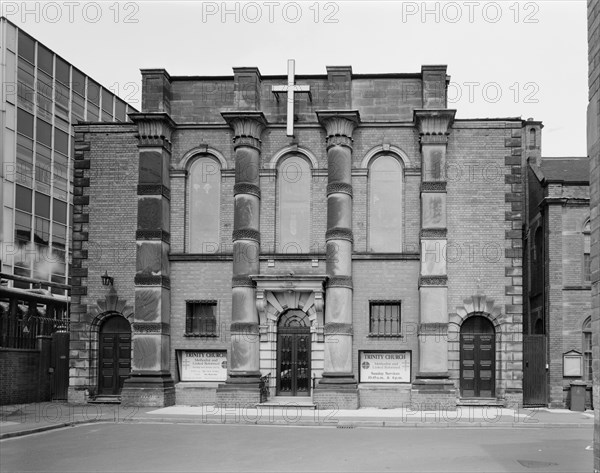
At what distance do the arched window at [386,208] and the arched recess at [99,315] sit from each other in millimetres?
8758

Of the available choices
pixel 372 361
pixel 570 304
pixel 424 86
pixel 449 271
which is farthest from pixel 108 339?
pixel 570 304

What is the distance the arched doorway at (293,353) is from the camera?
91.0 ft

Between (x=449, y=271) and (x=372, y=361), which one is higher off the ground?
(x=449, y=271)

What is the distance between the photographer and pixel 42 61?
49906 millimetres

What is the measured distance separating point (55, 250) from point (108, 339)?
86.0 ft

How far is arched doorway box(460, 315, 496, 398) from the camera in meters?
27.5

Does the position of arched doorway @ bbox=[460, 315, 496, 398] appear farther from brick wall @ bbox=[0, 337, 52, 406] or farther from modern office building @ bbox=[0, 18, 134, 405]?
modern office building @ bbox=[0, 18, 134, 405]

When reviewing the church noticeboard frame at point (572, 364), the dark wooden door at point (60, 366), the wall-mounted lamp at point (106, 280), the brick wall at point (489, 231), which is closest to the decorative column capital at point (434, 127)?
the brick wall at point (489, 231)

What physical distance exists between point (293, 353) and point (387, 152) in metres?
7.56

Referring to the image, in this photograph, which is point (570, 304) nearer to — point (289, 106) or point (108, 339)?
point (289, 106)

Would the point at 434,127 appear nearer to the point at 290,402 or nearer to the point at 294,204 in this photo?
the point at 294,204

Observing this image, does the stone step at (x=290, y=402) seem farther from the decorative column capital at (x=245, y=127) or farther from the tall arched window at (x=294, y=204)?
the decorative column capital at (x=245, y=127)

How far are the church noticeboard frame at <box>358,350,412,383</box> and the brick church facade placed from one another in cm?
5

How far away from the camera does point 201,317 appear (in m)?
28.6
